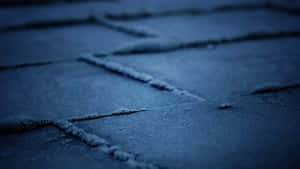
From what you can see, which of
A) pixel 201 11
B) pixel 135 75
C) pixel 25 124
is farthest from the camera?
pixel 201 11

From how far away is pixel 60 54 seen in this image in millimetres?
1960

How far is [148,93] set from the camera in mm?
1464

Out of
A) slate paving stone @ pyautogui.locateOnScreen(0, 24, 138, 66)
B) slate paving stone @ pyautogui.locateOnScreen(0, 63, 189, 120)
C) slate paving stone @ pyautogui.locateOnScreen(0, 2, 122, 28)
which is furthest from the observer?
slate paving stone @ pyautogui.locateOnScreen(0, 2, 122, 28)

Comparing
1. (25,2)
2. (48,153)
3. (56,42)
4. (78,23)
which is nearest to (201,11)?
(78,23)

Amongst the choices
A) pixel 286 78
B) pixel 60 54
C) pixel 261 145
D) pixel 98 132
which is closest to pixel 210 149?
pixel 261 145

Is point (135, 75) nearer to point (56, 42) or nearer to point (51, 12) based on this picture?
point (56, 42)

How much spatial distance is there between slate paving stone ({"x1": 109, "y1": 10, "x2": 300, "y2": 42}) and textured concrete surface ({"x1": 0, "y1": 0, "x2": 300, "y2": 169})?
14 mm

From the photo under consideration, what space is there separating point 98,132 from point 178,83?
20.7 inches

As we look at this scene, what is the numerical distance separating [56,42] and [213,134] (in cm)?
138

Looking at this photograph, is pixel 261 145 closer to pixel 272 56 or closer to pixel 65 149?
pixel 65 149

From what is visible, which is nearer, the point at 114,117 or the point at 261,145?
the point at 261,145

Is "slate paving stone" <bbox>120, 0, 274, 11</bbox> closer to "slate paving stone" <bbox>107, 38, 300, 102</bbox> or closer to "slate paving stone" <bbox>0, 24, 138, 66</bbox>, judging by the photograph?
"slate paving stone" <bbox>0, 24, 138, 66</bbox>

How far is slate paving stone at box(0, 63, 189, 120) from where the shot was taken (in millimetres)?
1314

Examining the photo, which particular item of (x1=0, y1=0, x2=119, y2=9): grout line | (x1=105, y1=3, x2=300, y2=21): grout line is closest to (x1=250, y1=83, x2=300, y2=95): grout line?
(x1=105, y1=3, x2=300, y2=21): grout line
